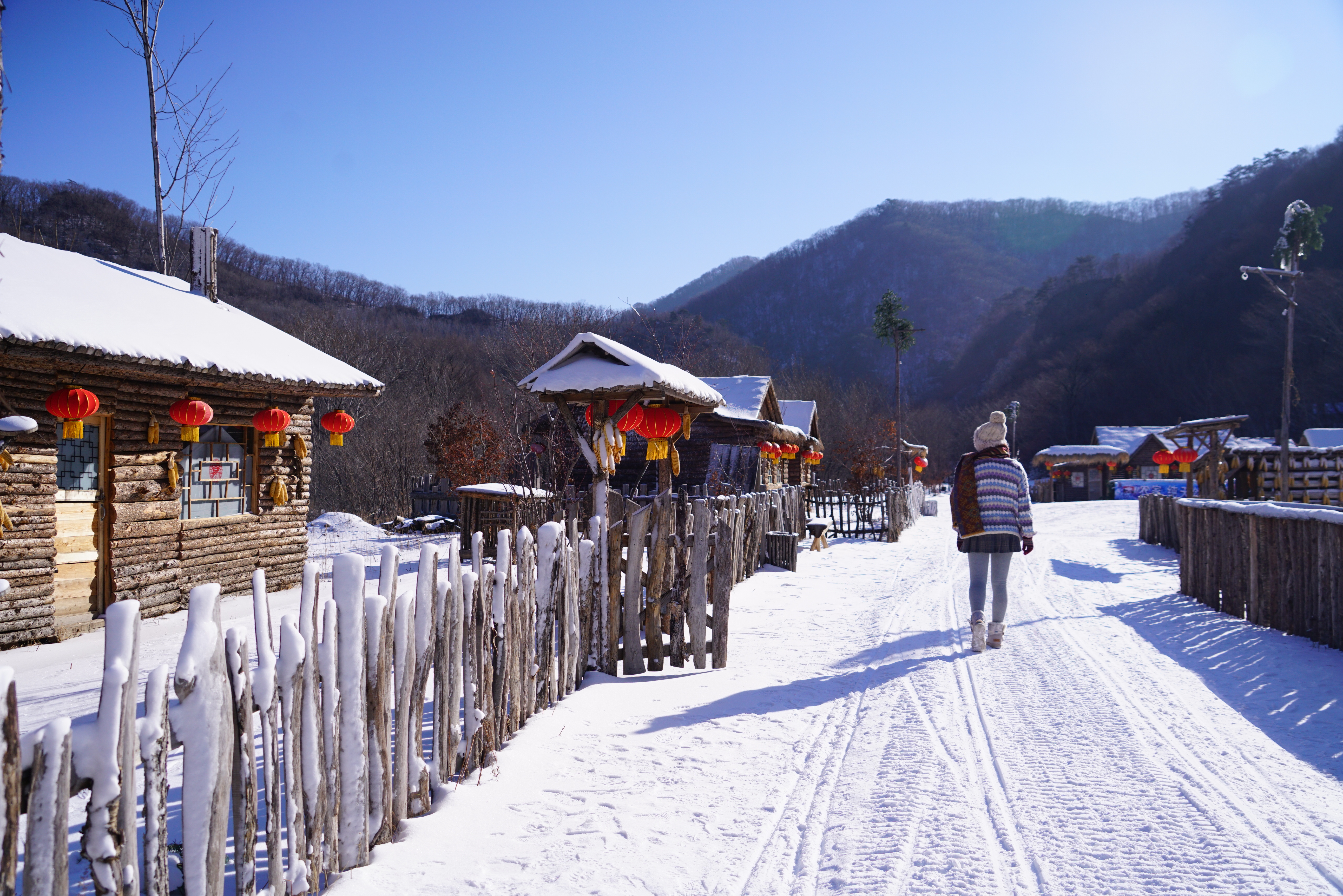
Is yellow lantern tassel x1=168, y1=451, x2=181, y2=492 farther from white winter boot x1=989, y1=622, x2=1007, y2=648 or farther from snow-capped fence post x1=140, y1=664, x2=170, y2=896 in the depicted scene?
white winter boot x1=989, y1=622, x2=1007, y2=648

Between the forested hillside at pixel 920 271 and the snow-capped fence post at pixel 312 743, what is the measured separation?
105431mm

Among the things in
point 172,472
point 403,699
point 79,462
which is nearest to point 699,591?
point 403,699

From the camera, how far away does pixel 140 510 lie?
9.16 meters

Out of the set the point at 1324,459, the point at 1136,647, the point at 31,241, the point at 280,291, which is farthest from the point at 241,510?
the point at 280,291

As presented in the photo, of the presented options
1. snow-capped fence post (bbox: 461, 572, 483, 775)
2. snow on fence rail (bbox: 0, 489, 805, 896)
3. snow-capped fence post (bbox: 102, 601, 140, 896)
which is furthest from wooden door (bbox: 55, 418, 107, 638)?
snow-capped fence post (bbox: 102, 601, 140, 896)

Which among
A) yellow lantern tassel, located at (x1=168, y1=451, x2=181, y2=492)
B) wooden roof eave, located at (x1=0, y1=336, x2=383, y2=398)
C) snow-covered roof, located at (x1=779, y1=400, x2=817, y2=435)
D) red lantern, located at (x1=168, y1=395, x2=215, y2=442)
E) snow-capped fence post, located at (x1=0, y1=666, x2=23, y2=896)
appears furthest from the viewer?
snow-covered roof, located at (x1=779, y1=400, x2=817, y2=435)

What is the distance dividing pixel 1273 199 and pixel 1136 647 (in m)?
86.6

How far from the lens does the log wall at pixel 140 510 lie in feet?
25.1

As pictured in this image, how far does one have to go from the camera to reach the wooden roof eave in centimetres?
707

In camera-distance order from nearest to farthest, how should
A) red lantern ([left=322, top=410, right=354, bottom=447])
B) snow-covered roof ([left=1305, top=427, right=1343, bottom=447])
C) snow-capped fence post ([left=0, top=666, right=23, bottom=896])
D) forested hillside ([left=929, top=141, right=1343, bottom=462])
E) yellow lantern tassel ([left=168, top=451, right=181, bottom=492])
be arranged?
snow-capped fence post ([left=0, top=666, right=23, bottom=896]) < yellow lantern tassel ([left=168, top=451, right=181, bottom=492]) < red lantern ([left=322, top=410, right=354, bottom=447]) < snow-covered roof ([left=1305, top=427, right=1343, bottom=447]) < forested hillside ([left=929, top=141, right=1343, bottom=462])

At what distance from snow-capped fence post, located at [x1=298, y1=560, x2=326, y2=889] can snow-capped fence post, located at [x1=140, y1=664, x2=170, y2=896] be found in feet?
1.75

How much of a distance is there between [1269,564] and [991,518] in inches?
126

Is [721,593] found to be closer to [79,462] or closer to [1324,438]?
[79,462]

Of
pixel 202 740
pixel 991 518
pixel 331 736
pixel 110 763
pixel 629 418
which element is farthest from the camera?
pixel 629 418
